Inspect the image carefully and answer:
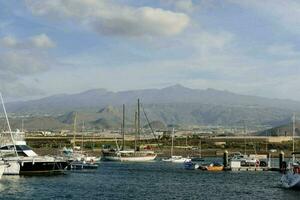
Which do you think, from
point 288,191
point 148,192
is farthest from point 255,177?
point 148,192

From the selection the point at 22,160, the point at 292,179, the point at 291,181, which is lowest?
the point at 291,181

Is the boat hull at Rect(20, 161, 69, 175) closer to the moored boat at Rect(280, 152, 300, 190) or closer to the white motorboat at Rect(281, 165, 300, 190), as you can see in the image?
the moored boat at Rect(280, 152, 300, 190)

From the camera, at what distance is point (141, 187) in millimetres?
59656

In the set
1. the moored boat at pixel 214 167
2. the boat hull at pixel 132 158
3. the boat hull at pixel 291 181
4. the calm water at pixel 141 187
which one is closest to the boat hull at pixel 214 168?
the moored boat at pixel 214 167

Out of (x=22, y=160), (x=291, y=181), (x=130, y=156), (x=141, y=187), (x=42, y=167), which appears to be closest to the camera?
(x=291, y=181)

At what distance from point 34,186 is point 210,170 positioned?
120 ft

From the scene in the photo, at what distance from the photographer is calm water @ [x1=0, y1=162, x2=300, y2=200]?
51531mm

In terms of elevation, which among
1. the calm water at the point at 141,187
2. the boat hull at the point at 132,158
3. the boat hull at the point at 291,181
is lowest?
the calm water at the point at 141,187

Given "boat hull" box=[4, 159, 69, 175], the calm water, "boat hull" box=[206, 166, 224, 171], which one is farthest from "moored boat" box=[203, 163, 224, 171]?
"boat hull" box=[4, 159, 69, 175]

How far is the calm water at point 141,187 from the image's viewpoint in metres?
51.5

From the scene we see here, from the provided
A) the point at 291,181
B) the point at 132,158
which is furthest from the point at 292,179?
the point at 132,158

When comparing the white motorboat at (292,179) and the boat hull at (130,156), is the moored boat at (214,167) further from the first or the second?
the white motorboat at (292,179)

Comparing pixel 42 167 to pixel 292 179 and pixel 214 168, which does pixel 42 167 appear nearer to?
pixel 292 179

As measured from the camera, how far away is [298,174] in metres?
56.4
